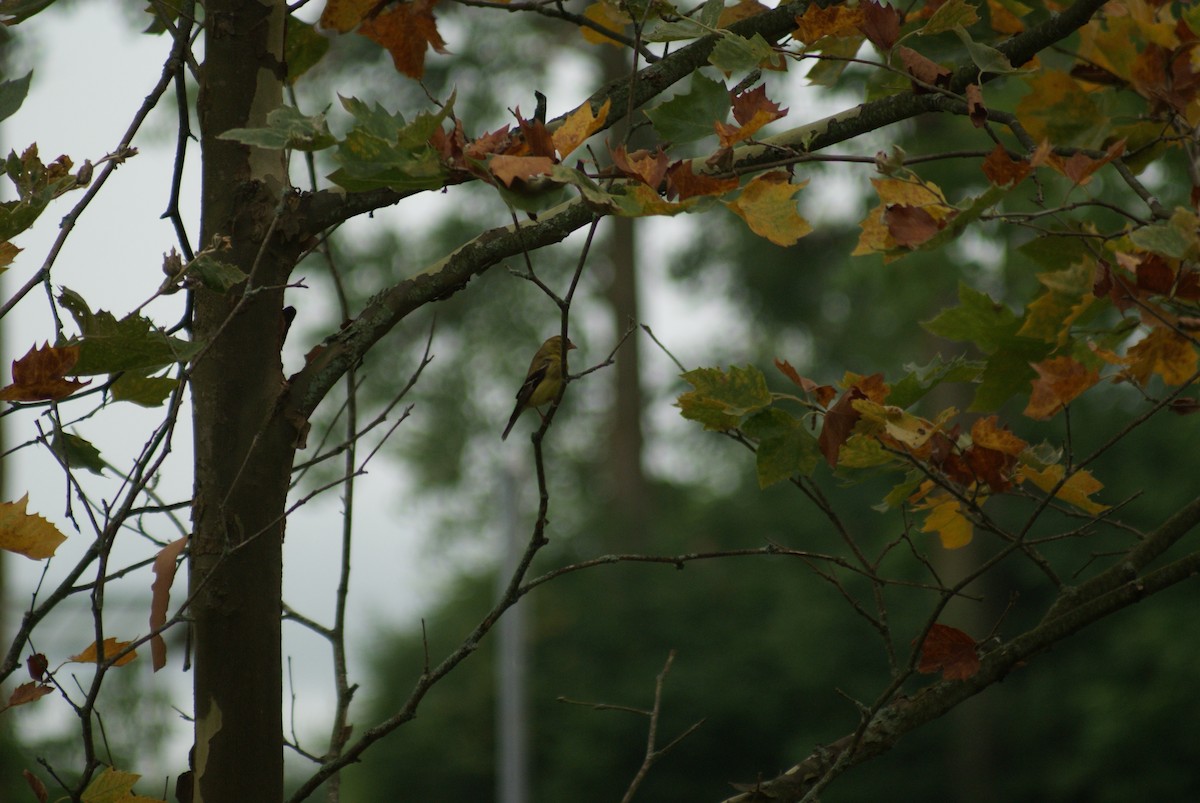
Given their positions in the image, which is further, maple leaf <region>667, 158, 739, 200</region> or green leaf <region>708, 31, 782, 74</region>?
green leaf <region>708, 31, 782, 74</region>

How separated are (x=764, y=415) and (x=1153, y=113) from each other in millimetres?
689

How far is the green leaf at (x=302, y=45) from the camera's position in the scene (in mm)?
1716

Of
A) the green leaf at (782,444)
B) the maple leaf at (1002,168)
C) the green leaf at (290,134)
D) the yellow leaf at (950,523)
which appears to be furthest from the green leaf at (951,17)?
the green leaf at (290,134)

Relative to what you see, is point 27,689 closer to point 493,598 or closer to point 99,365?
point 99,365

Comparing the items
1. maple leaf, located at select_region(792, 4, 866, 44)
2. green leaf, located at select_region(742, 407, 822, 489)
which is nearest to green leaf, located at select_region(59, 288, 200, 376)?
green leaf, located at select_region(742, 407, 822, 489)

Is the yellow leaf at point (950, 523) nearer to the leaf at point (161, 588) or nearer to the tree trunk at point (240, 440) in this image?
the tree trunk at point (240, 440)

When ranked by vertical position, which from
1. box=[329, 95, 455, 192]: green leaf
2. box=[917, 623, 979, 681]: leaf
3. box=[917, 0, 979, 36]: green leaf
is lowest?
box=[917, 623, 979, 681]: leaf

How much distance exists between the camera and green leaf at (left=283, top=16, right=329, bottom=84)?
172cm

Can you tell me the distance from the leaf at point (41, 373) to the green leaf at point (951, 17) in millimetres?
1183

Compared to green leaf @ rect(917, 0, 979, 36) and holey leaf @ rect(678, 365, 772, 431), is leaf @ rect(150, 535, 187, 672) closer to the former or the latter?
holey leaf @ rect(678, 365, 772, 431)

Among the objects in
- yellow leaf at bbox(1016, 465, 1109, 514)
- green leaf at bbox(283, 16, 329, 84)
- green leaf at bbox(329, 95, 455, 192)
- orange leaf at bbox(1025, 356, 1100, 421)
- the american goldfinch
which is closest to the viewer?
green leaf at bbox(329, 95, 455, 192)

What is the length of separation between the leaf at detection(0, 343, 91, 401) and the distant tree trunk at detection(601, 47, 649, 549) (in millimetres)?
10581

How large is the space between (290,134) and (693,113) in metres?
0.56

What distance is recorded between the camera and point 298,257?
1.58m
